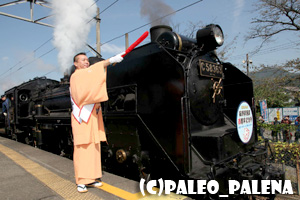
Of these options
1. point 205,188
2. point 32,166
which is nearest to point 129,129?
point 205,188

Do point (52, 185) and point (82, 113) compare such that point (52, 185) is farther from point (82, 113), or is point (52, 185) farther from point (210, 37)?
point (210, 37)

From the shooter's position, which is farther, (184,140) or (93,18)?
(93,18)

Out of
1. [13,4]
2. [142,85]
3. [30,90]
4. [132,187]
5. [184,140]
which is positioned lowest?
[132,187]

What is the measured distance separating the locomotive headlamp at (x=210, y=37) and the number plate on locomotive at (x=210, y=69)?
25 cm

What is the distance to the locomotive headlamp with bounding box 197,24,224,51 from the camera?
3.32 m

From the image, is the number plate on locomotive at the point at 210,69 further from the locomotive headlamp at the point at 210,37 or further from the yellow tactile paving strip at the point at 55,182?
the yellow tactile paving strip at the point at 55,182

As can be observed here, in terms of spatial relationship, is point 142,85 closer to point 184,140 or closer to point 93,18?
point 184,140

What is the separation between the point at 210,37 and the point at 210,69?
504mm

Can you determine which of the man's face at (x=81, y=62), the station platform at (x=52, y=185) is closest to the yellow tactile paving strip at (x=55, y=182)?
the station platform at (x=52, y=185)

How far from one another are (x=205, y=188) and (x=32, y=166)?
3087 millimetres

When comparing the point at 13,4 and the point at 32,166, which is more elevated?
the point at 13,4

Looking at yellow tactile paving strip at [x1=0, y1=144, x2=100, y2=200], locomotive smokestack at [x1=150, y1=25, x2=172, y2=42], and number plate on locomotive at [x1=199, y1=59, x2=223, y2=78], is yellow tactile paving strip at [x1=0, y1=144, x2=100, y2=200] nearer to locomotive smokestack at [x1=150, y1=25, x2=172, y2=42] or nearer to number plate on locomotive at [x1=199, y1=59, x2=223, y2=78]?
number plate on locomotive at [x1=199, y1=59, x2=223, y2=78]

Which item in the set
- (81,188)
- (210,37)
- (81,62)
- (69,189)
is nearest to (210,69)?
(210,37)

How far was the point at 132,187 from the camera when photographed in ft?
9.48
